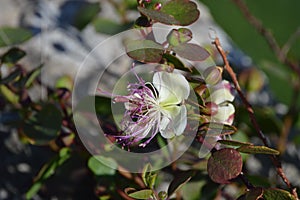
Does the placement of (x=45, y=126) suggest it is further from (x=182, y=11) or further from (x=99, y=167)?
(x=182, y=11)

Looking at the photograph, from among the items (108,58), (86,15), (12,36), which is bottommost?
(108,58)

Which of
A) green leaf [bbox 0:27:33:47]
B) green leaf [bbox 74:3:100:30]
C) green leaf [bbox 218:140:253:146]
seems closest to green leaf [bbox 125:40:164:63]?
green leaf [bbox 218:140:253:146]

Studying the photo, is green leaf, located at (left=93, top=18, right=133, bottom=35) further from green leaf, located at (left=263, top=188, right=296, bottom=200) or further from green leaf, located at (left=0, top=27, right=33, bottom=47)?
green leaf, located at (left=263, top=188, right=296, bottom=200)

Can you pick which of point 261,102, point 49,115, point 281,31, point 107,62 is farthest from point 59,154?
point 281,31

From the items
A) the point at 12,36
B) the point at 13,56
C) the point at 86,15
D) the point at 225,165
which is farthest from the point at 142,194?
the point at 86,15

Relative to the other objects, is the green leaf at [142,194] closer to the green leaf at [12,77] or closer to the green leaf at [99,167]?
the green leaf at [99,167]

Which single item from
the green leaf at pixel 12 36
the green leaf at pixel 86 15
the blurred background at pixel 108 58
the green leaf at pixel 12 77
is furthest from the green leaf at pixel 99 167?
the green leaf at pixel 86 15
